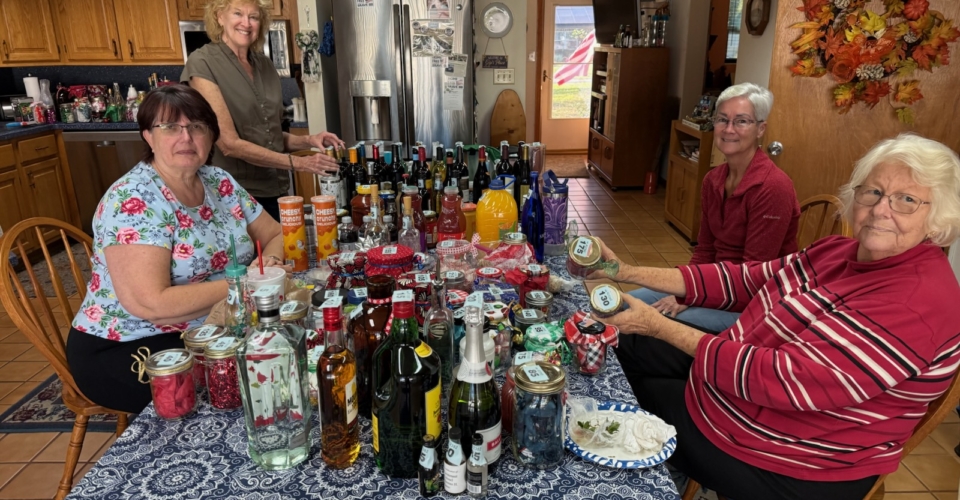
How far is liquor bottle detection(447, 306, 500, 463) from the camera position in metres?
0.97

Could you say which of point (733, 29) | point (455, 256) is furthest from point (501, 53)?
point (455, 256)

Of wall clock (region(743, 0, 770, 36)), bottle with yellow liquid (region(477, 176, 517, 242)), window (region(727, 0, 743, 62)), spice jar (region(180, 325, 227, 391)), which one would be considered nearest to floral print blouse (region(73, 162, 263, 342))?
spice jar (region(180, 325, 227, 391))

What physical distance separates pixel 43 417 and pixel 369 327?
84.3 inches

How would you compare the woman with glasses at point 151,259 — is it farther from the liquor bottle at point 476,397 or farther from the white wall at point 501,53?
the white wall at point 501,53

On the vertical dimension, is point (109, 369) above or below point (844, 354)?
below

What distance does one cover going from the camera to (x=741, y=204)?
211cm

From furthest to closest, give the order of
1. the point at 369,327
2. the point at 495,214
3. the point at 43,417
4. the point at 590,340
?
the point at 43,417
the point at 495,214
the point at 590,340
the point at 369,327

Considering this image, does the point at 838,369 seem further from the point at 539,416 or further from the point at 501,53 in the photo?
the point at 501,53

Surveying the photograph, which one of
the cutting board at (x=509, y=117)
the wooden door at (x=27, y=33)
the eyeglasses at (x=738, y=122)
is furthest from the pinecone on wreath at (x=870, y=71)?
the wooden door at (x=27, y=33)

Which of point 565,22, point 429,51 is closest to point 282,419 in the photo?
point 429,51

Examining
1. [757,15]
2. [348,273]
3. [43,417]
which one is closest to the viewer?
[348,273]

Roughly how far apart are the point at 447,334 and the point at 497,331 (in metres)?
0.13

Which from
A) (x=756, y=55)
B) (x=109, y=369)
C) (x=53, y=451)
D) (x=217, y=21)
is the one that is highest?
(x=217, y=21)

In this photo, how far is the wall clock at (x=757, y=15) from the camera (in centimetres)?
360
